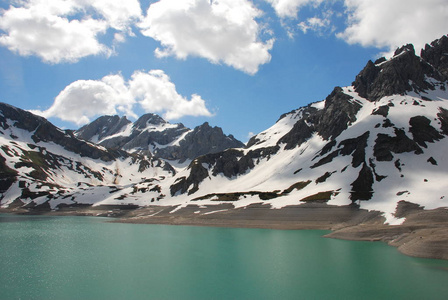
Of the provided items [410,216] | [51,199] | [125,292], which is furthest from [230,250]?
[51,199]

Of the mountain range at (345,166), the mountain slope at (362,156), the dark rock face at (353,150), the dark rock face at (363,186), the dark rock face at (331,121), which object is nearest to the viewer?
the dark rock face at (363,186)

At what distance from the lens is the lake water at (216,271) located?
99.7 feet

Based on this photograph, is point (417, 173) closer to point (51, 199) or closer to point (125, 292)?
point (125, 292)

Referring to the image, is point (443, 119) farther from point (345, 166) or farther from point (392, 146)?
point (345, 166)

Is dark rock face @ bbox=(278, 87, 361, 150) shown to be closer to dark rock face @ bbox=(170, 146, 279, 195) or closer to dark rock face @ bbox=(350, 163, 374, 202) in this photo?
dark rock face @ bbox=(170, 146, 279, 195)

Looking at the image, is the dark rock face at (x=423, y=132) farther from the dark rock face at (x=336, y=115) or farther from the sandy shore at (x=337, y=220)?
the sandy shore at (x=337, y=220)

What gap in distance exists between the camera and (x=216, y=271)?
3966 cm

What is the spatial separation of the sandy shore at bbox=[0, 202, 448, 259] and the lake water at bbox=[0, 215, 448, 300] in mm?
4514

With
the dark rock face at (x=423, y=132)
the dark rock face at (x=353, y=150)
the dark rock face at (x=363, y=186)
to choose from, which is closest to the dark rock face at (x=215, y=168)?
the dark rock face at (x=353, y=150)

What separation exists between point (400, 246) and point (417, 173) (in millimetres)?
61371

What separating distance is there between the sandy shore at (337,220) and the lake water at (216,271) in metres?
4.51

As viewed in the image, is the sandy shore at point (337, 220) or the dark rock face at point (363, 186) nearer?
the sandy shore at point (337, 220)

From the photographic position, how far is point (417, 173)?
105 m

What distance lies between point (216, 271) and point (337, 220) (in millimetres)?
56163
